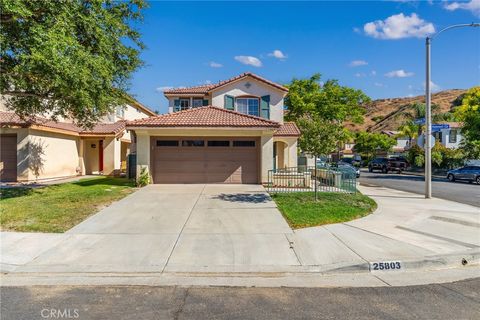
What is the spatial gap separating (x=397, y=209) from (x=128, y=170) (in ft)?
53.6

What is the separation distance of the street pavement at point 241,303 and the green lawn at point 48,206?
397cm

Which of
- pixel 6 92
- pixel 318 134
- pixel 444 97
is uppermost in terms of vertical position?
pixel 444 97

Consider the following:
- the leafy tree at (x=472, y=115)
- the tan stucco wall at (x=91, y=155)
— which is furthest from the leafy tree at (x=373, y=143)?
the tan stucco wall at (x=91, y=155)

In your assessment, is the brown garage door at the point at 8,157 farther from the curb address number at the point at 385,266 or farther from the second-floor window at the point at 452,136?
the second-floor window at the point at 452,136

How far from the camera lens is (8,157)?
1755 centimetres

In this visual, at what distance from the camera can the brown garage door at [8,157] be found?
17.5 meters

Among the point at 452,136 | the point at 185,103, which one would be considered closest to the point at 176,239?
the point at 185,103

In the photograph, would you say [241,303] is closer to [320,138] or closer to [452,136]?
[320,138]

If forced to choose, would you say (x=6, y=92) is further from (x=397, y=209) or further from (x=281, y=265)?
Result: (x=397, y=209)

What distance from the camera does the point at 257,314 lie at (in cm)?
425

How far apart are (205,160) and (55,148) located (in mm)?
10460

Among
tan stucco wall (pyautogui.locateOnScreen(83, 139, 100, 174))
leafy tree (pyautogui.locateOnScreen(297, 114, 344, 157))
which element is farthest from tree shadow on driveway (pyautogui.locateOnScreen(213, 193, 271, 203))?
tan stucco wall (pyautogui.locateOnScreen(83, 139, 100, 174))

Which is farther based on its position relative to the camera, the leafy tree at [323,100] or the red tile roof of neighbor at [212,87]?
the leafy tree at [323,100]

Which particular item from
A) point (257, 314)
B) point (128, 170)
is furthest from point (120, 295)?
point (128, 170)
